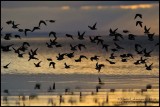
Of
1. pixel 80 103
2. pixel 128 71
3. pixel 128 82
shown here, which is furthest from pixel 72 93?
pixel 128 71

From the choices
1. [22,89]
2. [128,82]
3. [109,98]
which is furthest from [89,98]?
[128,82]

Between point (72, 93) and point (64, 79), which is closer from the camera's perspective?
point (72, 93)

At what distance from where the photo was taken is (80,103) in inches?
1288

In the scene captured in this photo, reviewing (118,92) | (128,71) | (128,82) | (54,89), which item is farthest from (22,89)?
(128,71)

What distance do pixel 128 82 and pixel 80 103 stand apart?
13457 mm

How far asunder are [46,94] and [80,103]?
4.57 meters

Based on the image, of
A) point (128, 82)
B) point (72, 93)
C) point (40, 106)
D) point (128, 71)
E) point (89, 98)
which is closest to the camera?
point (40, 106)

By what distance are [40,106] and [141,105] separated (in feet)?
17.1

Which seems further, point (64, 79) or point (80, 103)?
point (64, 79)

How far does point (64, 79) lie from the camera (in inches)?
1937

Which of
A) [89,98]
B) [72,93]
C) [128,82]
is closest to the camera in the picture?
[89,98]

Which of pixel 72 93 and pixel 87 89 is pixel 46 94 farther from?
pixel 87 89

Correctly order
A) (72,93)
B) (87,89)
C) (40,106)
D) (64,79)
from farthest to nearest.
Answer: (64,79) → (87,89) → (72,93) → (40,106)

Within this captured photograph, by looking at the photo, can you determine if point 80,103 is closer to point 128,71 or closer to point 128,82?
point 128,82
